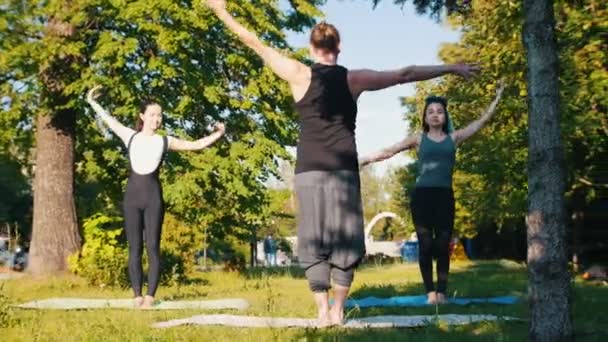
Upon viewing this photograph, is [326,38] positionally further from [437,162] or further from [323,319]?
[437,162]

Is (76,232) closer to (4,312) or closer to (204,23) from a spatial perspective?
(204,23)

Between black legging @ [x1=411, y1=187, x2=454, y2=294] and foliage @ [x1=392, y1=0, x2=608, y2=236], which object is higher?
foliage @ [x1=392, y1=0, x2=608, y2=236]

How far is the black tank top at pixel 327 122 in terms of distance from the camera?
511 cm

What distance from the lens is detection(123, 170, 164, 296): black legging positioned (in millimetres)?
7793

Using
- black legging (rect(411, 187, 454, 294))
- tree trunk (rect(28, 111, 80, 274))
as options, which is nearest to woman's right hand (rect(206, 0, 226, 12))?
black legging (rect(411, 187, 454, 294))

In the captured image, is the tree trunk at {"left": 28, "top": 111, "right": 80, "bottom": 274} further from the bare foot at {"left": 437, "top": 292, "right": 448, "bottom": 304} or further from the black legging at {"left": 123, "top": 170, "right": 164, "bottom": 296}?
the bare foot at {"left": 437, "top": 292, "right": 448, "bottom": 304}

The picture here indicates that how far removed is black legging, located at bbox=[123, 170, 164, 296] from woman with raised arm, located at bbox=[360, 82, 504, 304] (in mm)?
2698

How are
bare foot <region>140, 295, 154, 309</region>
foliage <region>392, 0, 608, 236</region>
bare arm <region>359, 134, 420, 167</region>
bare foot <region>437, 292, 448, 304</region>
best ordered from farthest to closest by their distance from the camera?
foliage <region>392, 0, 608, 236</region> → bare foot <region>140, 295, 154, 309</region> → bare foot <region>437, 292, 448, 304</region> → bare arm <region>359, 134, 420, 167</region>

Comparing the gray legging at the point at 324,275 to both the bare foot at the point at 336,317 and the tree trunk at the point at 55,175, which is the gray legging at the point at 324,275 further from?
the tree trunk at the point at 55,175

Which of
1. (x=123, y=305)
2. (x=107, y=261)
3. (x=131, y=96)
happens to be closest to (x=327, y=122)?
(x=123, y=305)

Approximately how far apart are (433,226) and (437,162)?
0.67 m

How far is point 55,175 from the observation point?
14.2m

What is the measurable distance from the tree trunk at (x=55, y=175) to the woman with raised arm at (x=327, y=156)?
9.68 m

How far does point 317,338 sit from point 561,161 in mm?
1766
